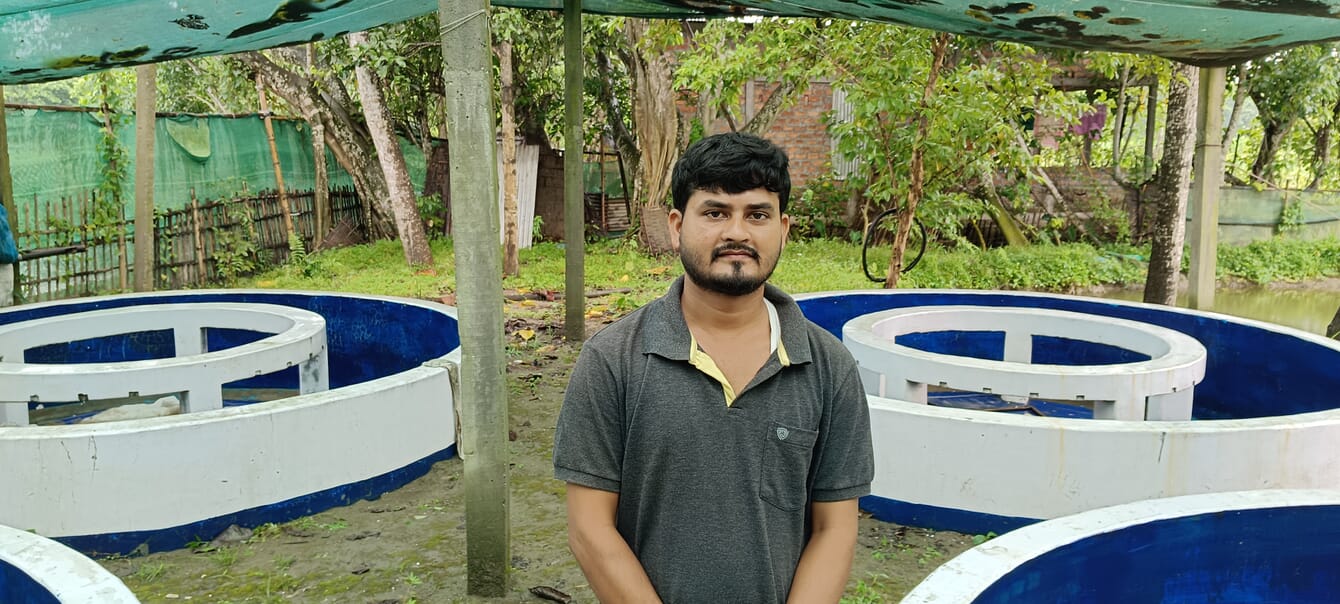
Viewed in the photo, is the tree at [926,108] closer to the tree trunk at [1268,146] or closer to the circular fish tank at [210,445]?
the circular fish tank at [210,445]

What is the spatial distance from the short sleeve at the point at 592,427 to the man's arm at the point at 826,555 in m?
0.44

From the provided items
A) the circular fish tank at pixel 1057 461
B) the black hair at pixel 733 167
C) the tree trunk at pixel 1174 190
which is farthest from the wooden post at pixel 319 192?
the black hair at pixel 733 167

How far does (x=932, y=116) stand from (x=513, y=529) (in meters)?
6.27

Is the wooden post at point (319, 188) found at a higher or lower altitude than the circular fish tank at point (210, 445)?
higher

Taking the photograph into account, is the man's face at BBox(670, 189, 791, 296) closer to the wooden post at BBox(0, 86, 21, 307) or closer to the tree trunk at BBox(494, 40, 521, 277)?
the wooden post at BBox(0, 86, 21, 307)

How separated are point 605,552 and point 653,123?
43.9 ft

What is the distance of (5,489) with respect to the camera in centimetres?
443

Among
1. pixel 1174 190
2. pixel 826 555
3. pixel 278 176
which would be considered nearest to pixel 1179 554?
pixel 826 555

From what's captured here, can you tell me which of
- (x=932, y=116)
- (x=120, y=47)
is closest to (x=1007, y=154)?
(x=932, y=116)

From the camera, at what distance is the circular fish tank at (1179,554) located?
297 cm

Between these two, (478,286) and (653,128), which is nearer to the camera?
(478,286)

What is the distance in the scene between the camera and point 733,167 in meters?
1.96

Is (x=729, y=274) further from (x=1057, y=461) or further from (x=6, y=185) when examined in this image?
(x=6, y=185)

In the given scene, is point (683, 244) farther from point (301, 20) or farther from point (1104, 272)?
point (1104, 272)
